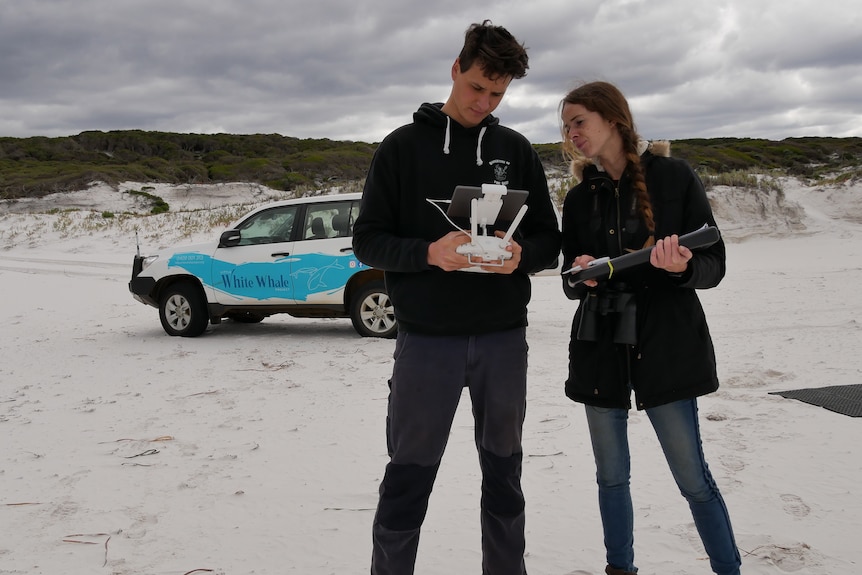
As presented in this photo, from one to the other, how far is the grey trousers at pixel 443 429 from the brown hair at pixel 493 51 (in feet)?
2.91

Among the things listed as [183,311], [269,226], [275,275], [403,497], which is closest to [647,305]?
[403,497]

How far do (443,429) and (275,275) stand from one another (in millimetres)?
6422

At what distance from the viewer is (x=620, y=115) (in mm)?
2688

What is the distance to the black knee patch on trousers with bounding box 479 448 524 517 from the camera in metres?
2.57

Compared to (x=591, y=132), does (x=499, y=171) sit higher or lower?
lower

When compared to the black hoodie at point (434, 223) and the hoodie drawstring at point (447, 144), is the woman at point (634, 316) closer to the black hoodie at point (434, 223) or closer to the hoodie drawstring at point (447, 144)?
the black hoodie at point (434, 223)

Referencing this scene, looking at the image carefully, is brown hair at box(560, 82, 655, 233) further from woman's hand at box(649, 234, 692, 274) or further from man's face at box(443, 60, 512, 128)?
man's face at box(443, 60, 512, 128)

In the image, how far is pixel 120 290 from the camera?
13297 mm

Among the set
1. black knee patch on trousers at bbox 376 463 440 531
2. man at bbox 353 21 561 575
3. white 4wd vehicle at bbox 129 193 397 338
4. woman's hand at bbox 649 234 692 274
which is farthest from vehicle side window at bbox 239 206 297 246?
woman's hand at bbox 649 234 692 274

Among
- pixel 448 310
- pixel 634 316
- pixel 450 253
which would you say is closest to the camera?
pixel 450 253

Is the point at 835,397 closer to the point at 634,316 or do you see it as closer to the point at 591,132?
the point at 634,316

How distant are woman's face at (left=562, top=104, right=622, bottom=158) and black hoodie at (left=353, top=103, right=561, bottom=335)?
283 millimetres

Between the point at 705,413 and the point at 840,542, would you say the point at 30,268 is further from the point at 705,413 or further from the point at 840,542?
the point at 840,542

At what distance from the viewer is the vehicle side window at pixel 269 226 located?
8.82 metres
